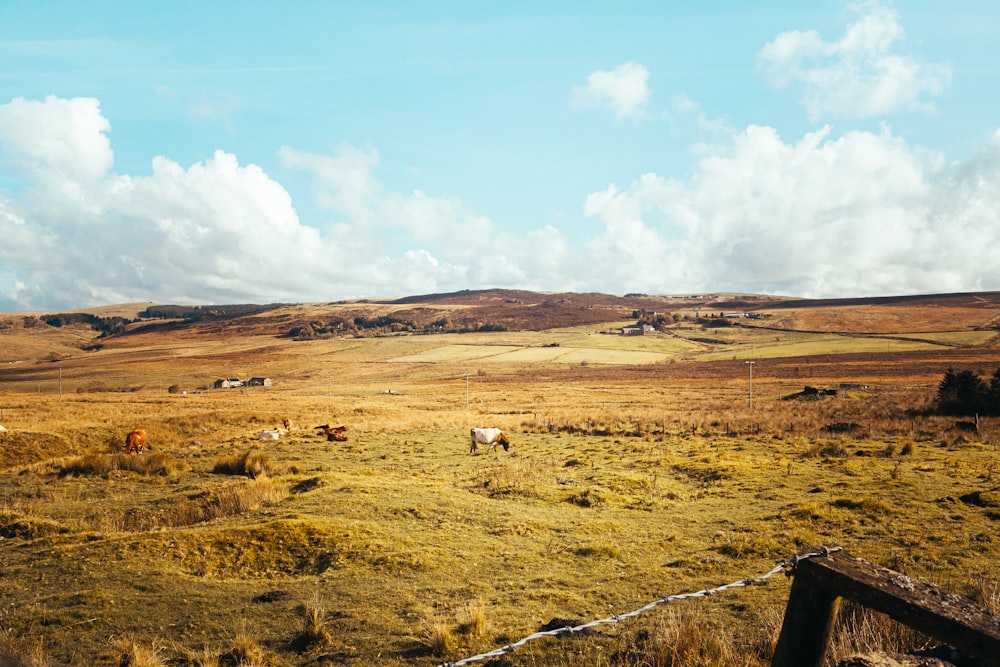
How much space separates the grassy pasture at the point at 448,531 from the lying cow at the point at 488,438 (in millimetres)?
1204

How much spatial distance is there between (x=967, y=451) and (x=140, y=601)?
3067 centimetres

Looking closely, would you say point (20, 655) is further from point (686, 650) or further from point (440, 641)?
point (686, 650)

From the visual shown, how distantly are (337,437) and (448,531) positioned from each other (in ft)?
63.2

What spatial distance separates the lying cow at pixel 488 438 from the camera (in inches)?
1142

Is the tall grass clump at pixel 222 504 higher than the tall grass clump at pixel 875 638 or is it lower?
lower

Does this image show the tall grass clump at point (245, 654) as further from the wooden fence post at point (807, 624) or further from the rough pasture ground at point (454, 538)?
the wooden fence post at point (807, 624)

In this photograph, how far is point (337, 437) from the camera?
103 ft

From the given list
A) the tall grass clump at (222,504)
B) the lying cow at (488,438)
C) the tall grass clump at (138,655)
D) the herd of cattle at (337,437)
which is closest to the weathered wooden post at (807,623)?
the tall grass clump at (138,655)

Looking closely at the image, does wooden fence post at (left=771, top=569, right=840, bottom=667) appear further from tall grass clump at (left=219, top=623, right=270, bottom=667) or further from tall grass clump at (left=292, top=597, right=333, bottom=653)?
tall grass clump at (left=219, top=623, right=270, bottom=667)

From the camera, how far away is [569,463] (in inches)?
951

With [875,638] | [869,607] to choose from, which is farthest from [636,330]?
[869,607]

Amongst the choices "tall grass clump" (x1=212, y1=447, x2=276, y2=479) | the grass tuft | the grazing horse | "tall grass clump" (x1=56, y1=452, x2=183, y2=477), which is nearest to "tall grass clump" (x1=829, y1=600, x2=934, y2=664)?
the grass tuft

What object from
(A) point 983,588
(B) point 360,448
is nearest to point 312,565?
(A) point 983,588

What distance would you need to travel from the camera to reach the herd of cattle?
25531mm
